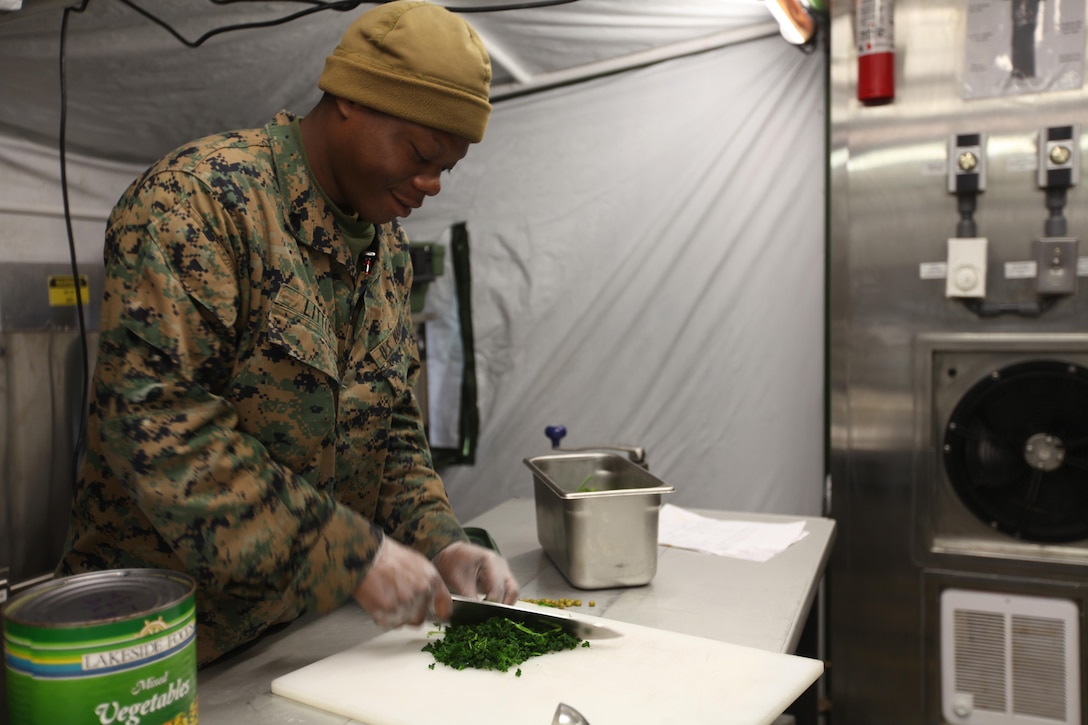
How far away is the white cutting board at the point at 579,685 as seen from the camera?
1.12 meters

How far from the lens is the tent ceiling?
2205 millimetres

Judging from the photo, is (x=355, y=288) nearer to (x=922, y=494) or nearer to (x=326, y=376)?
(x=326, y=376)

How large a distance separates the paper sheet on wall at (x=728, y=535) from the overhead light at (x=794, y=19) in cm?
150

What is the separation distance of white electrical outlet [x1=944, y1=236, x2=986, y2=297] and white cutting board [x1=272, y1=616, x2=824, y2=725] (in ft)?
5.80

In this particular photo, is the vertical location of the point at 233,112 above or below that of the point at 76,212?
above

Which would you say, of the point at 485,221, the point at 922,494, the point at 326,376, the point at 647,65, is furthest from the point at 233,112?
the point at 922,494

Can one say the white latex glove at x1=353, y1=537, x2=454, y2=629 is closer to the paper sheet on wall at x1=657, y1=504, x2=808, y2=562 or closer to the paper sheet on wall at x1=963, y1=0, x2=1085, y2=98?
the paper sheet on wall at x1=657, y1=504, x2=808, y2=562

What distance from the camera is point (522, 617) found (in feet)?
4.54

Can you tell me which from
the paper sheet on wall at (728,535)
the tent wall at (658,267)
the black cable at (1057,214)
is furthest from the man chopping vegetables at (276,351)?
the black cable at (1057,214)

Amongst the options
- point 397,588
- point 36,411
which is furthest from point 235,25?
point 397,588

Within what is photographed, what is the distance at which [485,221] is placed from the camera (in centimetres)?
352

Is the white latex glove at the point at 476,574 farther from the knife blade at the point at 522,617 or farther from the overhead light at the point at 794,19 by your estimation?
the overhead light at the point at 794,19

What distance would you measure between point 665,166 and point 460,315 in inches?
43.0

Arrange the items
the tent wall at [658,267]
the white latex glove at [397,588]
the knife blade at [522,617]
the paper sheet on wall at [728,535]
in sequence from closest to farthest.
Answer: the white latex glove at [397,588]
the knife blade at [522,617]
the paper sheet on wall at [728,535]
the tent wall at [658,267]
